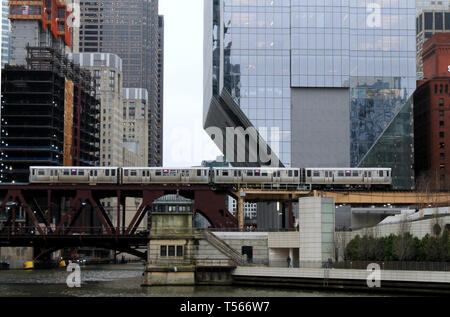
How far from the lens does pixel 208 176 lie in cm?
11188

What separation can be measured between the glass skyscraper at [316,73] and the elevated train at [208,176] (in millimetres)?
32794

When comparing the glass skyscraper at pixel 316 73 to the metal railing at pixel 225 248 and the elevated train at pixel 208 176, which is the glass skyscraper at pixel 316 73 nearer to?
the elevated train at pixel 208 176

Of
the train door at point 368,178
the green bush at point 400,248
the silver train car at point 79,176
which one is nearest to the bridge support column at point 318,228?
the green bush at point 400,248

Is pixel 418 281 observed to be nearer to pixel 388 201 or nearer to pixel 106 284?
pixel 106 284

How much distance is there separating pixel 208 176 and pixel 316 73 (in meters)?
45.0

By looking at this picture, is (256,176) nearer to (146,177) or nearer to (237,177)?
(237,177)

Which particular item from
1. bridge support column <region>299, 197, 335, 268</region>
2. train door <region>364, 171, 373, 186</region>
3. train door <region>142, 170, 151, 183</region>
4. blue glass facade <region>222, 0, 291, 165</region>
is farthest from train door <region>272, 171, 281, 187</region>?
blue glass facade <region>222, 0, 291, 165</region>

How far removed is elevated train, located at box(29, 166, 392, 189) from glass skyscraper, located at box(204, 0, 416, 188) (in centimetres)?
3279

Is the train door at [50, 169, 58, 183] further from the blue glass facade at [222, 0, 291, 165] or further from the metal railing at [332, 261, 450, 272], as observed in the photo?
the metal railing at [332, 261, 450, 272]

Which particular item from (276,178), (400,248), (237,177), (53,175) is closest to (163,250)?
(400,248)

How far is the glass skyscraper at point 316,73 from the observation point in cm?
14738

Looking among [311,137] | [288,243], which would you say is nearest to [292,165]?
[311,137]

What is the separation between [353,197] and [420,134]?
74.2m
